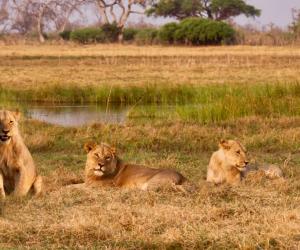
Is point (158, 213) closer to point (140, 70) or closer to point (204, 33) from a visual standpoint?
point (140, 70)

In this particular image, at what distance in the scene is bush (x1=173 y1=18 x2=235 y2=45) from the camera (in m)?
46.2

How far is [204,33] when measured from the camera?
46000 mm

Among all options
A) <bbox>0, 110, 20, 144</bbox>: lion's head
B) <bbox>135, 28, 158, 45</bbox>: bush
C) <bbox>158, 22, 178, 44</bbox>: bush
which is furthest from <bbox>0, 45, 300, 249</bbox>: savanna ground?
<bbox>135, 28, 158, 45</bbox>: bush

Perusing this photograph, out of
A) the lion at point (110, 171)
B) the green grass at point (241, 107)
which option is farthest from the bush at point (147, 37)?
the lion at point (110, 171)

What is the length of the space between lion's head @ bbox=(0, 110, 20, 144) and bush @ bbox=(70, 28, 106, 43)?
45.8 meters

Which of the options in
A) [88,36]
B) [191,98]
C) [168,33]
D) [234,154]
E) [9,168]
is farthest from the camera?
[88,36]

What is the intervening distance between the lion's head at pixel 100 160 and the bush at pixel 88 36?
148 feet

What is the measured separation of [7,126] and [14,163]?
35cm

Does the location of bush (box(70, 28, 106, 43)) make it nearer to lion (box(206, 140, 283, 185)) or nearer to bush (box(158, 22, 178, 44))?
bush (box(158, 22, 178, 44))

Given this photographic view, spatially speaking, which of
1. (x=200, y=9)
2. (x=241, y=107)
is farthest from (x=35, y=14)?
(x=241, y=107)

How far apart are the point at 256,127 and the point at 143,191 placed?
587 cm

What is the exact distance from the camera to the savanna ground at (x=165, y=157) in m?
5.98

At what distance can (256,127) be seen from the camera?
13102 millimetres

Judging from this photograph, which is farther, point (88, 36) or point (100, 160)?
point (88, 36)
